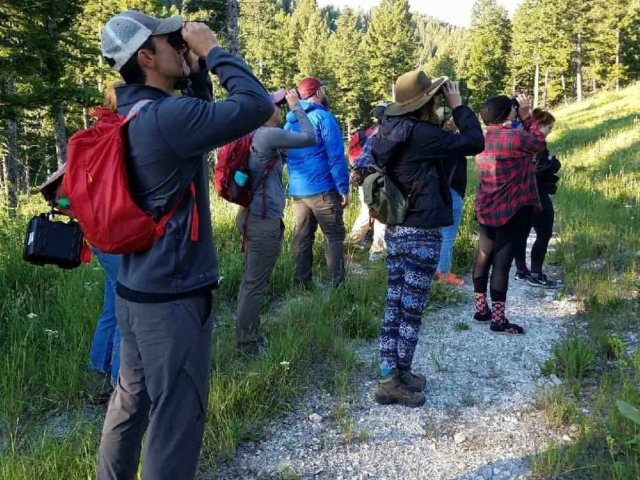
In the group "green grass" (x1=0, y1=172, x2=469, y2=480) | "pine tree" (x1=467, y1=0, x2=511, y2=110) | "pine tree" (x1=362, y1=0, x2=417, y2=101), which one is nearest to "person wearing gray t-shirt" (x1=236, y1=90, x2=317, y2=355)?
"green grass" (x1=0, y1=172, x2=469, y2=480)

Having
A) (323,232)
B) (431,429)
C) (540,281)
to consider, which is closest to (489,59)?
(540,281)

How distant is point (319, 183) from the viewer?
19.3 ft

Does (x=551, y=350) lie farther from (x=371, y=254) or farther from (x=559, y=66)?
(x=559, y=66)

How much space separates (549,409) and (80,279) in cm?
418

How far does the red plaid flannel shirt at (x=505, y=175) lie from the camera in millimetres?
4945

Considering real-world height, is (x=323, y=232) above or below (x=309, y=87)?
below

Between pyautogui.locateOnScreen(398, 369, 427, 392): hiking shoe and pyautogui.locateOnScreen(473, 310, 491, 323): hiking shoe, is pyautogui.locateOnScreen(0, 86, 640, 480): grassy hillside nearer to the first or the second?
pyautogui.locateOnScreen(398, 369, 427, 392): hiking shoe

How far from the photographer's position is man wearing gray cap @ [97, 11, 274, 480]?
6.40ft

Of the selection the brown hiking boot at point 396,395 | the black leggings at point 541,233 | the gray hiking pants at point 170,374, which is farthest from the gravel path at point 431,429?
the black leggings at point 541,233

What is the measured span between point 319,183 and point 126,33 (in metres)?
3.94

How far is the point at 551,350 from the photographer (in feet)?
15.4

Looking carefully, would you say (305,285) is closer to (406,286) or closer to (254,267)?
(254,267)

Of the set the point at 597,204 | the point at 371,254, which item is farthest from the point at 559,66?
the point at 371,254

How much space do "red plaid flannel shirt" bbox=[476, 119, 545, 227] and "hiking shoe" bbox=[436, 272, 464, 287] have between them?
4.86 ft
